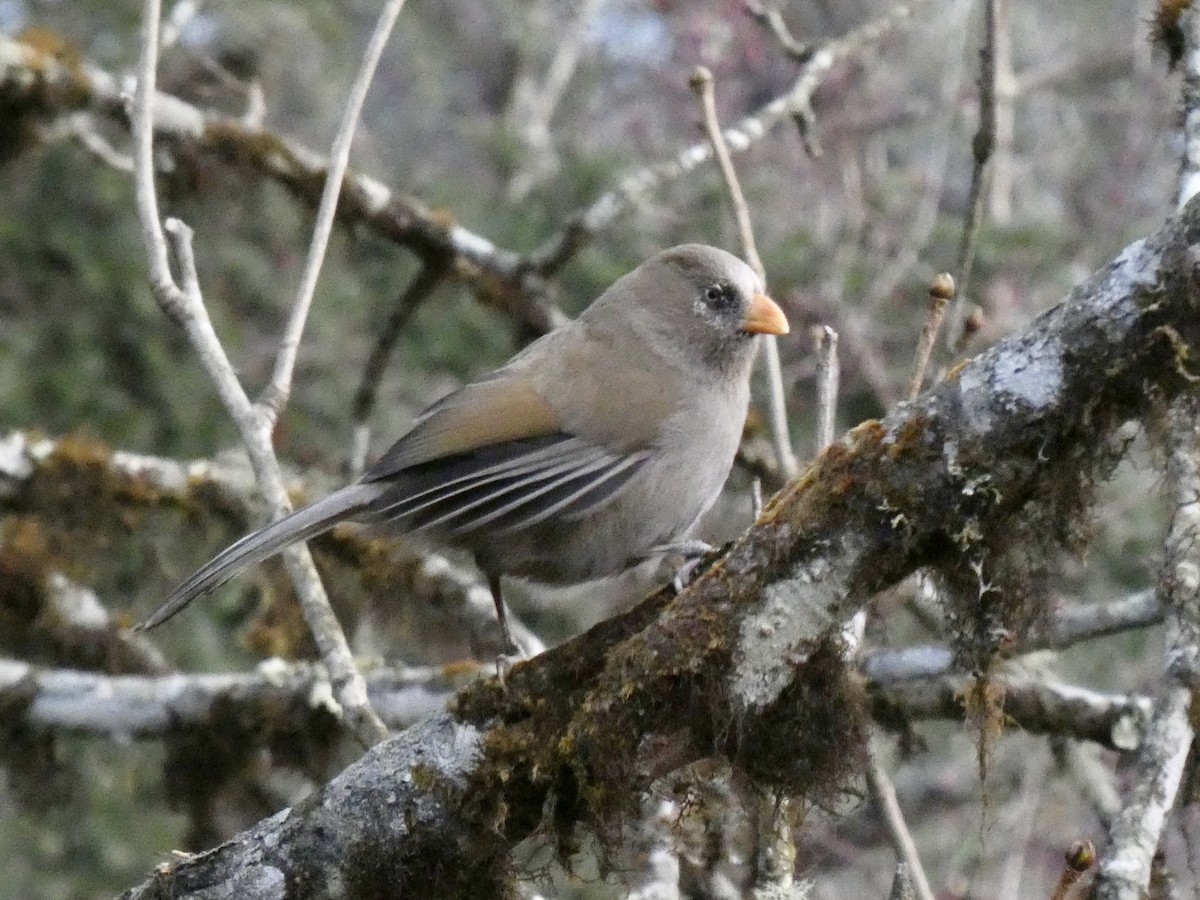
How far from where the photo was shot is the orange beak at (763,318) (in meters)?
4.05

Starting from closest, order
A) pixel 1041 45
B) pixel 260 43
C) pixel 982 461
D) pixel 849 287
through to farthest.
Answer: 1. pixel 982 461
2. pixel 849 287
3. pixel 260 43
4. pixel 1041 45

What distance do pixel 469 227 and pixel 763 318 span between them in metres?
2.34

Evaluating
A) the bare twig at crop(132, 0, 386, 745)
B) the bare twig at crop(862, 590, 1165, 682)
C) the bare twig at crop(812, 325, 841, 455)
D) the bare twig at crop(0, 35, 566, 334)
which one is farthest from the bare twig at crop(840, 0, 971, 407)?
the bare twig at crop(132, 0, 386, 745)

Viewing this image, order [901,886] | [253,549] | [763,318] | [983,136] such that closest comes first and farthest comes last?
1. [901,886]
2. [253,549]
3. [983,136]
4. [763,318]

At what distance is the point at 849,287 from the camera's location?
246 inches

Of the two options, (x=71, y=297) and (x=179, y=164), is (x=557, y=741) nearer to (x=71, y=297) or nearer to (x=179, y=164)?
(x=179, y=164)

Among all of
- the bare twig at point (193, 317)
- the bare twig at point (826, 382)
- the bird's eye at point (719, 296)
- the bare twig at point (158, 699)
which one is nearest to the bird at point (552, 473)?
the bare twig at point (193, 317)

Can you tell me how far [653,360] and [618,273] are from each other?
1.96 metres

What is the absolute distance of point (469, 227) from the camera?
6184 millimetres

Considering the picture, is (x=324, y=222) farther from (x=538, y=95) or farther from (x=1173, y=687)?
(x=538, y=95)

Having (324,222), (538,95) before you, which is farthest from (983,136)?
(538,95)

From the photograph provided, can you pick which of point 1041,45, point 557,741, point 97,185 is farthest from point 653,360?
point 1041,45

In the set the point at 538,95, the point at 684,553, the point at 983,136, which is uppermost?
the point at 538,95

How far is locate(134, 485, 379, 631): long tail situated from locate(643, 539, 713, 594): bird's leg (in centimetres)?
71
